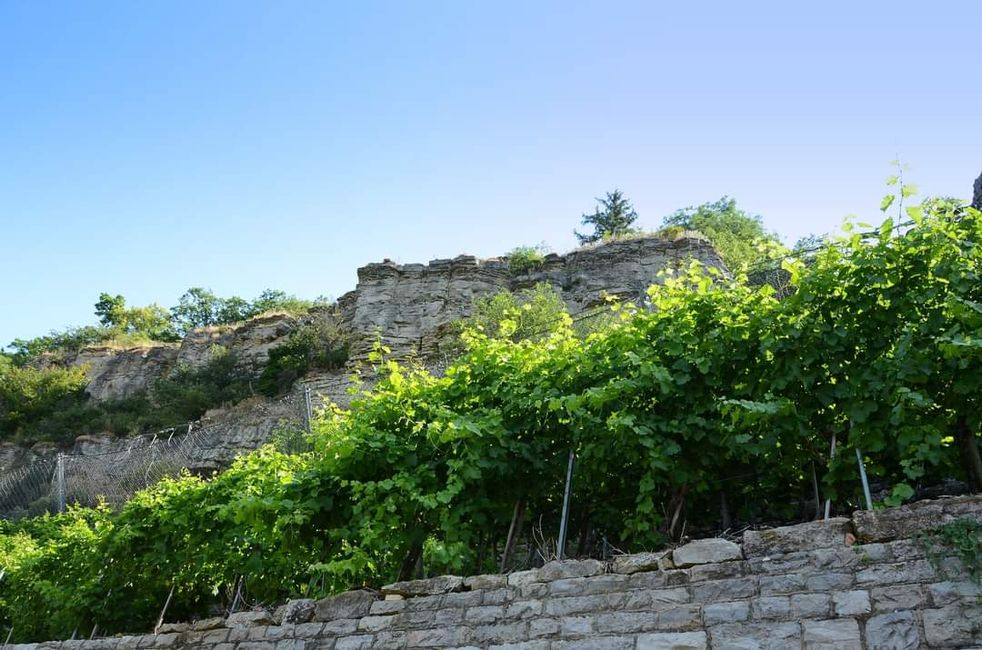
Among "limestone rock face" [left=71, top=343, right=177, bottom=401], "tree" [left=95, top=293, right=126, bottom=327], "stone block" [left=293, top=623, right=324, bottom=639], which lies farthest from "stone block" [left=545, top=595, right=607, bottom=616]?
"tree" [left=95, top=293, right=126, bottom=327]

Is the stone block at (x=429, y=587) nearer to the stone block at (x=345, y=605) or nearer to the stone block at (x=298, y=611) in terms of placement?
the stone block at (x=345, y=605)

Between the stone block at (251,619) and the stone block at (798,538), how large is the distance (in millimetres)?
3557

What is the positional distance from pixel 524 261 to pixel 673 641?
74.2ft

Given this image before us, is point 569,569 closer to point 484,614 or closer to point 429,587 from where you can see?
point 484,614

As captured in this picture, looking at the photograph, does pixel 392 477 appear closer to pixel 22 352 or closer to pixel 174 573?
pixel 174 573

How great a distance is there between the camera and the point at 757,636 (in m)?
4.01

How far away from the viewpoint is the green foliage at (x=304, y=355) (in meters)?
26.5

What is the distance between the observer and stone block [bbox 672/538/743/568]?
436 centimetres

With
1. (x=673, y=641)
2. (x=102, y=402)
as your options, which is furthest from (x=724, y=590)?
(x=102, y=402)

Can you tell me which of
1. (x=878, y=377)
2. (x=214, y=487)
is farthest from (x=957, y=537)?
(x=214, y=487)

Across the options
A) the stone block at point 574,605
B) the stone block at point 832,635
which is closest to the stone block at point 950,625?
the stone block at point 832,635

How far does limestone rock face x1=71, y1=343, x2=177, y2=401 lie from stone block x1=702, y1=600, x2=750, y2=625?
99.9 feet

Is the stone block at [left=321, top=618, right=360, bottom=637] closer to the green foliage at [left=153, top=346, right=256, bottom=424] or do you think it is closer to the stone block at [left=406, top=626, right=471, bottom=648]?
the stone block at [left=406, top=626, right=471, bottom=648]

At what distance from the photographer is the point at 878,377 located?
4.49 metres
